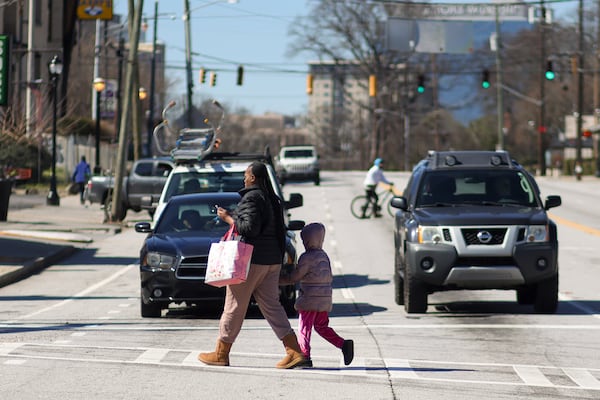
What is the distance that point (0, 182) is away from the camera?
30922mm

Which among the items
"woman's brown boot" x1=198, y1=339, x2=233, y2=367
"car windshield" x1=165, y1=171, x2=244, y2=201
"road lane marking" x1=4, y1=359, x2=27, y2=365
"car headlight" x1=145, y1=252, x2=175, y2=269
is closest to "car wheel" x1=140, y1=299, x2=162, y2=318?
"car headlight" x1=145, y1=252, x2=175, y2=269

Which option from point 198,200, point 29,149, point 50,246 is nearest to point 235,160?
point 198,200

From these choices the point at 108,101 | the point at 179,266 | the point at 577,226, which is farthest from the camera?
the point at 108,101

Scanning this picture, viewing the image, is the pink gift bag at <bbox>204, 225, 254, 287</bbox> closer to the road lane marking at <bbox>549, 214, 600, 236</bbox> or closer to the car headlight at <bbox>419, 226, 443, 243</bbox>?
the car headlight at <bbox>419, 226, 443, 243</bbox>

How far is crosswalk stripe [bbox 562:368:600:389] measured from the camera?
10305 mm

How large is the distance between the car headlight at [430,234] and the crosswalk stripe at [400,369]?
421 centimetres

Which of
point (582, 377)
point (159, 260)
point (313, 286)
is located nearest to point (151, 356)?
point (313, 286)

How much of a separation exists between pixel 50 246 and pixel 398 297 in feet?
41.0

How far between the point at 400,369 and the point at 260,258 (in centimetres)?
162

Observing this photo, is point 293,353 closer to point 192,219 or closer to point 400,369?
point 400,369

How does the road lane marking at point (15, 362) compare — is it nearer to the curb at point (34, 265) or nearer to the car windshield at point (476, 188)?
the car windshield at point (476, 188)

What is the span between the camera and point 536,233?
51.8ft

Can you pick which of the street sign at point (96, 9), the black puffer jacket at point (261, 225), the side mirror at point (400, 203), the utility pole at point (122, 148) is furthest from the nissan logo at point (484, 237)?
the street sign at point (96, 9)

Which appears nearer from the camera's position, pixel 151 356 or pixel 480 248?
pixel 151 356
